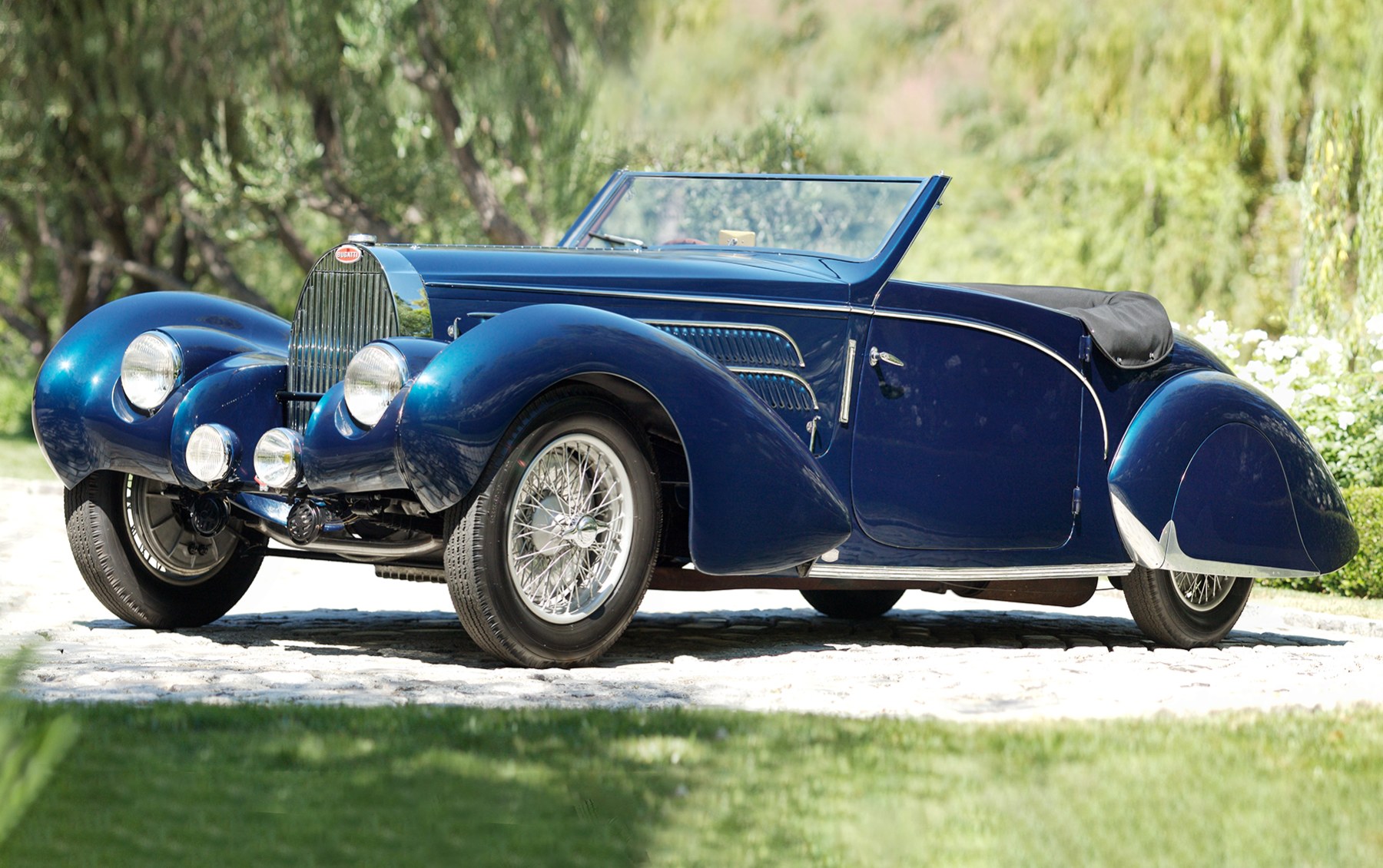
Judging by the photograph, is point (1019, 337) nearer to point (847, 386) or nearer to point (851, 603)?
point (847, 386)

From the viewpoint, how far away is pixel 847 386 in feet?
20.2

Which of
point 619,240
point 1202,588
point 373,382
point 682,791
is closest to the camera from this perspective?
point 682,791

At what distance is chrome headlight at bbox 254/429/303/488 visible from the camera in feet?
17.9

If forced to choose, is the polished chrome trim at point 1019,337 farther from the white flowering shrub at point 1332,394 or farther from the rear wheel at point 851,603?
the white flowering shrub at point 1332,394

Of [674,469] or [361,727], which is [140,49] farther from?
[361,727]

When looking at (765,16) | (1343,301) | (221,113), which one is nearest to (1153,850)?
(1343,301)

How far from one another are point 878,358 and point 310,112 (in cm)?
1720

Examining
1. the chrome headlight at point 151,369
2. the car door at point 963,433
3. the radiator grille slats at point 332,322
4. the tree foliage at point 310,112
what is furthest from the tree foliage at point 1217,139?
the chrome headlight at point 151,369

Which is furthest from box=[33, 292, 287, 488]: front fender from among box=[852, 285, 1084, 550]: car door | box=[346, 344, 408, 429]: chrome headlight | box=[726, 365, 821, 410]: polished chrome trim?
box=[852, 285, 1084, 550]: car door

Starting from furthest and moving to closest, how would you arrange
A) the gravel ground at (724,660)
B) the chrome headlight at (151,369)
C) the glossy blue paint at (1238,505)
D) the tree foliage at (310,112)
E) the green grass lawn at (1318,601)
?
the tree foliage at (310,112) → the green grass lawn at (1318,601) → the glossy blue paint at (1238,505) → the chrome headlight at (151,369) → the gravel ground at (724,660)

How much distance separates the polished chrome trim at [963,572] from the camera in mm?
6090

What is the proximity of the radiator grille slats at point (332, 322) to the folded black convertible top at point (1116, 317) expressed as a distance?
8.12 feet

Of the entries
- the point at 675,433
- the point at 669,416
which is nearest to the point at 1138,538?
the point at 675,433

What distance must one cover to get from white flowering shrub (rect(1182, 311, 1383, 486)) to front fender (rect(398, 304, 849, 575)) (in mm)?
6105
